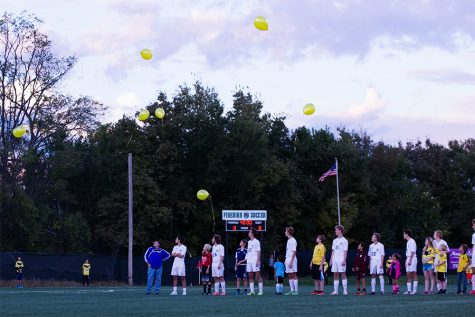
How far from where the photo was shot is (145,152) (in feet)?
205

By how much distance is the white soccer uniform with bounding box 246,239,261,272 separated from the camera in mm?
25953

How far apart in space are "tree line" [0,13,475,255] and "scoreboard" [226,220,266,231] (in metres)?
13.0

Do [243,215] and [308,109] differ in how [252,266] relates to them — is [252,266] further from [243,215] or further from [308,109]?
[243,215]

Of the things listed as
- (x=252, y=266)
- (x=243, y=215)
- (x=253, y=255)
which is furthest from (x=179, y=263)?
(x=243, y=215)

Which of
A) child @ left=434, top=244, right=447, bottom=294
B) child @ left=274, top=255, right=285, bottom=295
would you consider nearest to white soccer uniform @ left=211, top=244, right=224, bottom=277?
child @ left=274, top=255, right=285, bottom=295

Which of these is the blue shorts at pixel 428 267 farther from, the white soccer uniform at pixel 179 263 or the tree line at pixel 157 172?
the tree line at pixel 157 172

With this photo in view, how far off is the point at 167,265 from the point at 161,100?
15638 mm

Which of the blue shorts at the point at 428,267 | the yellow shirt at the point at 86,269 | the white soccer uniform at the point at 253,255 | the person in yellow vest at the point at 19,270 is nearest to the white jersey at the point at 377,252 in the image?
the blue shorts at the point at 428,267

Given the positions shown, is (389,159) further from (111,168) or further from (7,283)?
(7,283)

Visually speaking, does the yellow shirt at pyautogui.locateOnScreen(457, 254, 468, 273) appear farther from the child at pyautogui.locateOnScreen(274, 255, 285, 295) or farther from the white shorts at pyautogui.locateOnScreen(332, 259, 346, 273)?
the child at pyautogui.locateOnScreen(274, 255, 285, 295)

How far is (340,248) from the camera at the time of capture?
24938mm

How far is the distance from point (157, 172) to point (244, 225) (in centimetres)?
1602

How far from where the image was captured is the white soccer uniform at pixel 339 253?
24844mm

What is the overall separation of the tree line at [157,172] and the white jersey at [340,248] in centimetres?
3242
